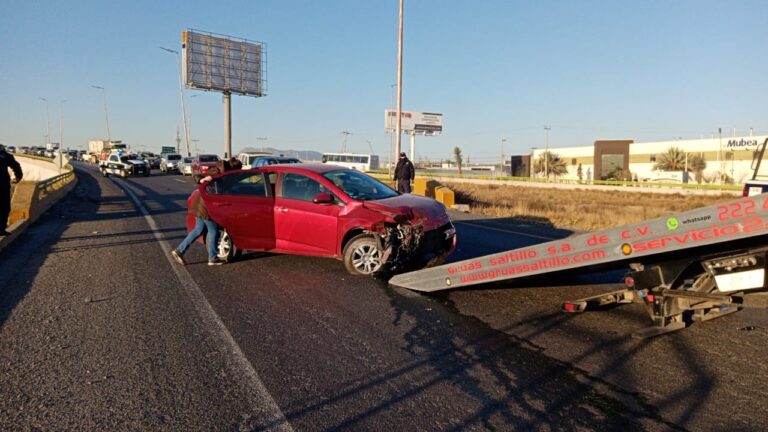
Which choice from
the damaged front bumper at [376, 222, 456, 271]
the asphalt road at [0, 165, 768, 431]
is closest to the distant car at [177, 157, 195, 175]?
the asphalt road at [0, 165, 768, 431]

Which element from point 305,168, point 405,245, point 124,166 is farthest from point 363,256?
point 124,166

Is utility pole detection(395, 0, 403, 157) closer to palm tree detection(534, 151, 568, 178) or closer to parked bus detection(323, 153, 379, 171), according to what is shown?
parked bus detection(323, 153, 379, 171)

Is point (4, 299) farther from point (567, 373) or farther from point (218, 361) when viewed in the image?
point (567, 373)

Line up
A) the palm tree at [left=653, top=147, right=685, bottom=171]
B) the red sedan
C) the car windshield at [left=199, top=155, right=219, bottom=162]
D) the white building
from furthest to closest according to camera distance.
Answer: the palm tree at [left=653, top=147, right=685, bottom=171] < the white building < the car windshield at [left=199, top=155, right=219, bottom=162] < the red sedan

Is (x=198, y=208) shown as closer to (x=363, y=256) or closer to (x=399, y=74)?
(x=363, y=256)

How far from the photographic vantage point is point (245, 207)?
799cm

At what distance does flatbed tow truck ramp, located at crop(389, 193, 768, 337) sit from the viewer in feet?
11.9

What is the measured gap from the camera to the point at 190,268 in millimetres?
7906

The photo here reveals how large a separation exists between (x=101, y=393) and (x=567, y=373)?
336 cm

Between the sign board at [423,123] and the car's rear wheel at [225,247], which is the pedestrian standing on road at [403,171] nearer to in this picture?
the car's rear wheel at [225,247]

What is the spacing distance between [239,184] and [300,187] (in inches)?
43.6

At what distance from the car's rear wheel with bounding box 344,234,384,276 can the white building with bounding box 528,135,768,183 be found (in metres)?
55.6

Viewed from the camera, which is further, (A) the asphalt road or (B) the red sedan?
(B) the red sedan

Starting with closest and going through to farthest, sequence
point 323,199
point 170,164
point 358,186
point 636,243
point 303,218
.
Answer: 1. point 636,243
2. point 323,199
3. point 303,218
4. point 358,186
5. point 170,164
